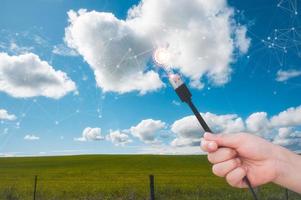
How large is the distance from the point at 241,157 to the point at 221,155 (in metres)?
0.43

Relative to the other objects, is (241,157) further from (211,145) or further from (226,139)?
(211,145)

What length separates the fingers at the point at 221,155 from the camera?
240 cm

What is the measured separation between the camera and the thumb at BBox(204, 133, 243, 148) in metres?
2.22

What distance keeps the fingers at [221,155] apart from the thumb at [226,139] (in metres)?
0.03

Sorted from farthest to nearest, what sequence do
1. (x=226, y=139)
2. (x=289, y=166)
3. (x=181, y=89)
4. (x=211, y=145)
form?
(x=289, y=166) < (x=226, y=139) < (x=211, y=145) < (x=181, y=89)

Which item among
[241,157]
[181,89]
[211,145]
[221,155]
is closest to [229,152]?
[221,155]

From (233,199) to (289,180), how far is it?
65.4 ft

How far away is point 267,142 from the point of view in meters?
2.73

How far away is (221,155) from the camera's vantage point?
95.3 inches

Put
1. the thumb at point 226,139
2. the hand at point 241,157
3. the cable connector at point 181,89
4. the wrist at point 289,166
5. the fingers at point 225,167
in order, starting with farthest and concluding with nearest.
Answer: the wrist at point 289,166 → the fingers at point 225,167 → the hand at point 241,157 → the thumb at point 226,139 → the cable connector at point 181,89

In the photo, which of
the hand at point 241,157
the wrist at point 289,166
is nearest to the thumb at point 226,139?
the hand at point 241,157

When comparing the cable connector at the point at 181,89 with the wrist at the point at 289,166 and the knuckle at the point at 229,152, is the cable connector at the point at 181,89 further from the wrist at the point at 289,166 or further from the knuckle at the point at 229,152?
the wrist at the point at 289,166

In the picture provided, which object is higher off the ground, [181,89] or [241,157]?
[181,89]

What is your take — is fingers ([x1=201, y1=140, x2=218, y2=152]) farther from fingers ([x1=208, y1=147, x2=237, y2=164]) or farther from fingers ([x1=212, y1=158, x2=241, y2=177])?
fingers ([x1=212, y1=158, x2=241, y2=177])
